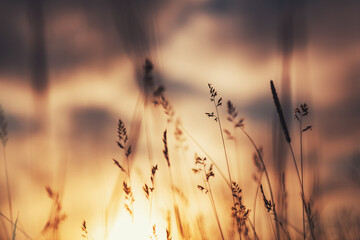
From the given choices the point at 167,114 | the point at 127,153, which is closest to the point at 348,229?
the point at 167,114

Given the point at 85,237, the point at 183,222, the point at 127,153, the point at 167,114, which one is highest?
the point at 167,114

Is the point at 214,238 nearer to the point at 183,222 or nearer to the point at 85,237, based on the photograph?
the point at 183,222

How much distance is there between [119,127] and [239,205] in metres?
0.69

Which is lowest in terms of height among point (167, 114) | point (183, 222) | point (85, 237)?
point (85, 237)

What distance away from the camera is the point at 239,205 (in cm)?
134

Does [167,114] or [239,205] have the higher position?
[167,114]

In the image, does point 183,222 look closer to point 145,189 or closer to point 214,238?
point 214,238

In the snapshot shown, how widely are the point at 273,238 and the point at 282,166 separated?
0.43 meters

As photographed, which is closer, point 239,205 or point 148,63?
point 239,205

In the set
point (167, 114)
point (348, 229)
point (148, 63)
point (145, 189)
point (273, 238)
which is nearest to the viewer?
point (145, 189)

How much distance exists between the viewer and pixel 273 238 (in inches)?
60.7

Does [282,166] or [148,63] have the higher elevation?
[148,63]

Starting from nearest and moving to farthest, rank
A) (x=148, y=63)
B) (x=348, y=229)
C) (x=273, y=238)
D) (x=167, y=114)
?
(x=148, y=63)
(x=273, y=238)
(x=167, y=114)
(x=348, y=229)

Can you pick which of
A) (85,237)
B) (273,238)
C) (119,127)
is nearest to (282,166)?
(273,238)
